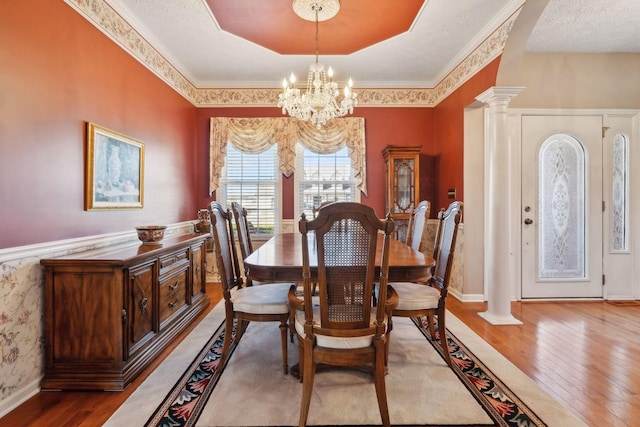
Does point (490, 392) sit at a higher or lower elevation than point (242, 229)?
lower

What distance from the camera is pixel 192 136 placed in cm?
446

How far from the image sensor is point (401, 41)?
3.38m

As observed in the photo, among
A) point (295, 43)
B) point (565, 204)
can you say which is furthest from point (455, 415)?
point (295, 43)

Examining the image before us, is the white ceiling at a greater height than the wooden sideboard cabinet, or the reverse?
the white ceiling

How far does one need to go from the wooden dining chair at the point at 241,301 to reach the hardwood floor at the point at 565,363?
663mm

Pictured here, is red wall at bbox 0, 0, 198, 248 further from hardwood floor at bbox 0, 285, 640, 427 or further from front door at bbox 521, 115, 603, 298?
front door at bbox 521, 115, 603, 298

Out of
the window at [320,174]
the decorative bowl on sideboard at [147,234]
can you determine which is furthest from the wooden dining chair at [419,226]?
the decorative bowl on sideboard at [147,234]

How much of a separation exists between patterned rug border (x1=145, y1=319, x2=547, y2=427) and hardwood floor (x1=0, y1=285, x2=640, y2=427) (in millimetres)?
267

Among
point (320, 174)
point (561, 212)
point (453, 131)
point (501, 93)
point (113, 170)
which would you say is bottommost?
point (561, 212)

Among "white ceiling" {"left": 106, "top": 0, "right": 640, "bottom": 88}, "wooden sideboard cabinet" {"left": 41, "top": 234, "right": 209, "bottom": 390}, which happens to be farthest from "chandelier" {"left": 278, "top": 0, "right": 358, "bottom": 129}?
"wooden sideboard cabinet" {"left": 41, "top": 234, "right": 209, "bottom": 390}

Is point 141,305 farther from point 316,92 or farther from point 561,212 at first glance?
point 561,212

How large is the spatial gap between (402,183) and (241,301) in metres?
2.95

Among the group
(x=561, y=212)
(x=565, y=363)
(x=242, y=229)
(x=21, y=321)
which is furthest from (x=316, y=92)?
(x=561, y=212)

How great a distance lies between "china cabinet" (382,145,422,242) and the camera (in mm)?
4230
